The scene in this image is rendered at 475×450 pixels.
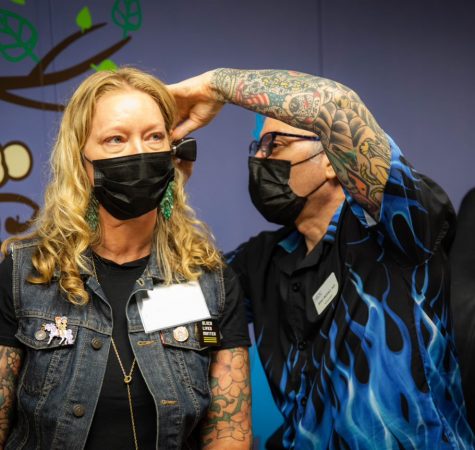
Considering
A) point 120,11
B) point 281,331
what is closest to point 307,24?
point 120,11

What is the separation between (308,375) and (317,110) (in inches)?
34.1

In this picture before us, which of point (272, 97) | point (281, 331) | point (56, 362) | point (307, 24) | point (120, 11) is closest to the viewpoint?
point (56, 362)

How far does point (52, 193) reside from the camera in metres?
2.09

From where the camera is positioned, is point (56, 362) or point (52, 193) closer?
point (56, 362)

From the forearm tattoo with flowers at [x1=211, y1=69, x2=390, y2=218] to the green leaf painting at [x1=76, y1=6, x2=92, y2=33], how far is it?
118cm

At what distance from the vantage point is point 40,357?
73.8 inches

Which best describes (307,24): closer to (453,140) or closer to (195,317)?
(453,140)

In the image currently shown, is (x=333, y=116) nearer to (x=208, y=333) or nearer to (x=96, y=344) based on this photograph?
(x=208, y=333)

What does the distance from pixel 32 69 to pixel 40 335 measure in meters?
1.45

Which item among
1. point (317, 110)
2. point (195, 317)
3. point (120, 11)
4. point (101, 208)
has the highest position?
point (120, 11)

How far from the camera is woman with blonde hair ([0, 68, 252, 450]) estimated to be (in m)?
1.87

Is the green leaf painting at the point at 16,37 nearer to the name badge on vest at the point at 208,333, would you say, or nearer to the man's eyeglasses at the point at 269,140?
the man's eyeglasses at the point at 269,140

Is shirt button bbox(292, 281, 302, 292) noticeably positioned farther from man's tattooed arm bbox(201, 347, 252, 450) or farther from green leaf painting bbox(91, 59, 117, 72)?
green leaf painting bbox(91, 59, 117, 72)

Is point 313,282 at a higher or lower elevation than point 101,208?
lower
